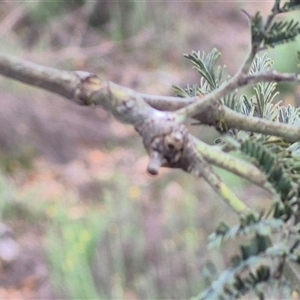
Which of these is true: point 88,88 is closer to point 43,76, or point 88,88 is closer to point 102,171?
point 43,76

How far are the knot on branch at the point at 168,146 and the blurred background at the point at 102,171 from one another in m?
0.84

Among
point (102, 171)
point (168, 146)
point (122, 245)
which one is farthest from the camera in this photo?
point (102, 171)

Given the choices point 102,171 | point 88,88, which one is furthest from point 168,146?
point 102,171

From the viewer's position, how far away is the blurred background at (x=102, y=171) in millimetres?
1588

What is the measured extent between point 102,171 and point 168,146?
6.99 feet

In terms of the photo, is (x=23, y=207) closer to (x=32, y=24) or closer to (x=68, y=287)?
(x=68, y=287)

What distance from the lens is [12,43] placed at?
8.09 ft

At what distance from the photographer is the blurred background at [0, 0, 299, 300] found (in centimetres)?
159

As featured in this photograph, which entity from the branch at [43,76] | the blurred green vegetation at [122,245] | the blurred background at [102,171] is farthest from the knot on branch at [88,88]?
the blurred green vegetation at [122,245]

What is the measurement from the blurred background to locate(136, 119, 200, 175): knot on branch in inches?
32.9

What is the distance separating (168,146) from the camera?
0.26 m

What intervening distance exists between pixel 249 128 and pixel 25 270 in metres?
1.77

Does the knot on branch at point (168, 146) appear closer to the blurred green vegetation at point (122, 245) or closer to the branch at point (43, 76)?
the branch at point (43, 76)

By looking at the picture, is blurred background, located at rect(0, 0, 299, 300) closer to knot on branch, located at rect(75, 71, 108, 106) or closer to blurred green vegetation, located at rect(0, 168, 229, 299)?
blurred green vegetation, located at rect(0, 168, 229, 299)
